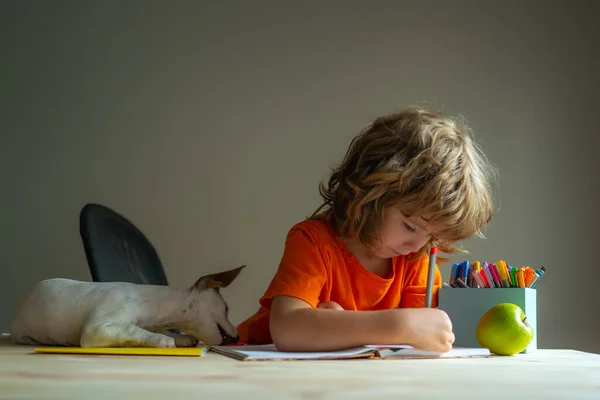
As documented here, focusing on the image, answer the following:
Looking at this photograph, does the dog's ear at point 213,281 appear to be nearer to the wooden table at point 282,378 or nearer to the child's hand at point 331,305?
the child's hand at point 331,305

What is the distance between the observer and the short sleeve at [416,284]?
54.2 inches

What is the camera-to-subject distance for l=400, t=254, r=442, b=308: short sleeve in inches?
54.2

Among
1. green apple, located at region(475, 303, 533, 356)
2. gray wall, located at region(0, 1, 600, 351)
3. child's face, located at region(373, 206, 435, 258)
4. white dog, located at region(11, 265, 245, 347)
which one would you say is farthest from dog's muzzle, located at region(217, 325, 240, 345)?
gray wall, located at region(0, 1, 600, 351)

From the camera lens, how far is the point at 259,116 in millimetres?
2295

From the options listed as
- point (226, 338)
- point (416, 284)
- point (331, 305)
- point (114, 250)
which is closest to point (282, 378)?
point (331, 305)

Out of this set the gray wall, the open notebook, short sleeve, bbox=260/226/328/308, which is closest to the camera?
the open notebook

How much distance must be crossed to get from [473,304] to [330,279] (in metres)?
0.26

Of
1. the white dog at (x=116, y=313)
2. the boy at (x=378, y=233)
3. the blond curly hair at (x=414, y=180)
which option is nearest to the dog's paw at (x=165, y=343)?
the white dog at (x=116, y=313)

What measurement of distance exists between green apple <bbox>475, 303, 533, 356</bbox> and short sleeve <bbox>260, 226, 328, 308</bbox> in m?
0.28

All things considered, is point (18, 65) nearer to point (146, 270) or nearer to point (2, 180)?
point (2, 180)

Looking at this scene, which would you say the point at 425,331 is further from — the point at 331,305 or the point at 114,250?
the point at 114,250

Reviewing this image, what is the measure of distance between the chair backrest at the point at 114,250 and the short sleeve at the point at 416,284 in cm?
64

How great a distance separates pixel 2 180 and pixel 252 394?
1922mm

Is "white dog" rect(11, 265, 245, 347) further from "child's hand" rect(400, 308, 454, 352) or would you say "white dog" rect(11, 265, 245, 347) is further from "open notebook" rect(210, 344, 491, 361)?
"child's hand" rect(400, 308, 454, 352)
